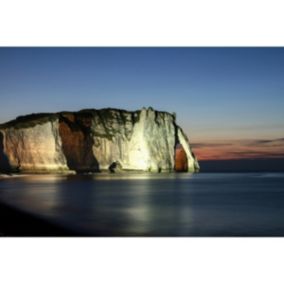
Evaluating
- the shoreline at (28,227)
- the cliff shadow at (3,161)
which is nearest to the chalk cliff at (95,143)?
the cliff shadow at (3,161)

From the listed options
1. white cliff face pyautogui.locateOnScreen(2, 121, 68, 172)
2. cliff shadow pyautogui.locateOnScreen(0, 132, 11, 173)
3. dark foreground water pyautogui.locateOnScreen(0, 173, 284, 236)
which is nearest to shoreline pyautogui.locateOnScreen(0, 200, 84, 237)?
dark foreground water pyautogui.locateOnScreen(0, 173, 284, 236)

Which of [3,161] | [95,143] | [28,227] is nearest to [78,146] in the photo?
[95,143]

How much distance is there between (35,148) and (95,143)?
5945 mm

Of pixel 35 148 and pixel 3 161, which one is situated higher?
pixel 35 148

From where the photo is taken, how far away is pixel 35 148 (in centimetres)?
3103

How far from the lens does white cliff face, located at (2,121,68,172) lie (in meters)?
29.8

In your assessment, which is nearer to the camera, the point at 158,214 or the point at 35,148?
the point at 158,214

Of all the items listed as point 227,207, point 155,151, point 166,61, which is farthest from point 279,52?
point 155,151
